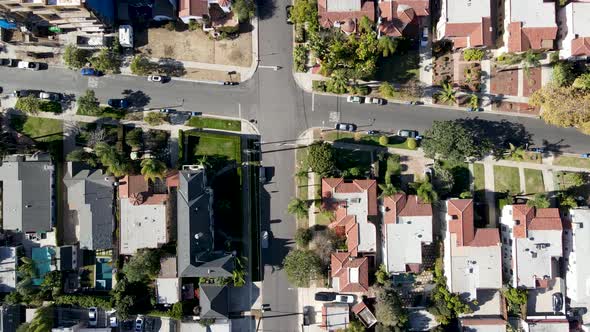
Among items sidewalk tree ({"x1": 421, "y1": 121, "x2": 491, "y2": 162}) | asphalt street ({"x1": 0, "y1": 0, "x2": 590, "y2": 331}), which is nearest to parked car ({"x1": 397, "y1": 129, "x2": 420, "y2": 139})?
asphalt street ({"x1": 0, "y1": 0, "x2": 590, "y2": 331})

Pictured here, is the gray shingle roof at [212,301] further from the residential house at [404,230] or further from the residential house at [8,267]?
the residential house at [8,267]

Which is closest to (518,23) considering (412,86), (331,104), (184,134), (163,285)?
(412,86)

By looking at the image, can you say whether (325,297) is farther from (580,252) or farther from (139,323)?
(580,252)

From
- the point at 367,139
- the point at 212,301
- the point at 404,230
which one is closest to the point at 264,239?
the point at 212,301

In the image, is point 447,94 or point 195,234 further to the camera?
point 447,94

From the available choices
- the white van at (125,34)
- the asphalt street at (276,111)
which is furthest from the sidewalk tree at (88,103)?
the white van at (125,34)

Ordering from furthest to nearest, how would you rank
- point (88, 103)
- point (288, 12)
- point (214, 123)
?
point (214, 123) < point (288, 12) < point (88, 103)
